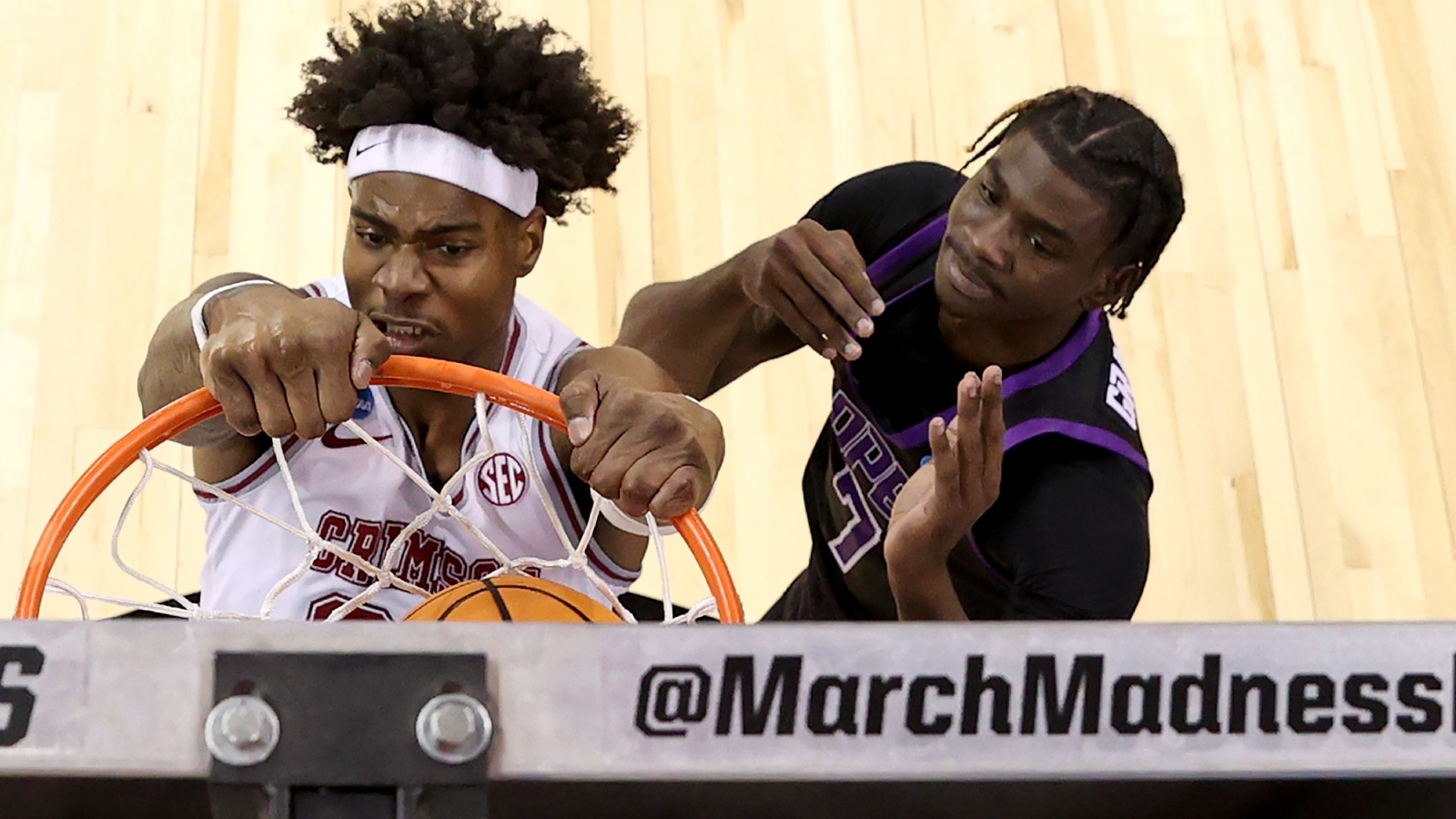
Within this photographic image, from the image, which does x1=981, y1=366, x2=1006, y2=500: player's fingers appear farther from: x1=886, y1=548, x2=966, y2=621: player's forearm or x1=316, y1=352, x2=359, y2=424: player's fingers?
x1=316, y1=352, x2=359, y2=424: player's fingers

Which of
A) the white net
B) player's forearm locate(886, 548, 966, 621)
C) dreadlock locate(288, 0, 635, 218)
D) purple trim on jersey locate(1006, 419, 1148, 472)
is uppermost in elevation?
dreadlock locate(288, 0, 635, 218)

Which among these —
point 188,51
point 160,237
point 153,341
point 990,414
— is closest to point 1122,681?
point 990,414

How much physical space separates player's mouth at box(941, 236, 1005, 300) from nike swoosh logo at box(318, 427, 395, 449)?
515 mm

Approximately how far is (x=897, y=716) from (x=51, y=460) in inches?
81.5

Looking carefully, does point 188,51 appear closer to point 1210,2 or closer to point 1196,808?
point 1210,2

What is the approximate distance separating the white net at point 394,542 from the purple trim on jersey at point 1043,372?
9.6 inches

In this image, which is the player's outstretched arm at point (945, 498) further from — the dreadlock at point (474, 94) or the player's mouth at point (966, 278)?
the dreadlock at point (474, 94)

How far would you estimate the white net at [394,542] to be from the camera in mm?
1254

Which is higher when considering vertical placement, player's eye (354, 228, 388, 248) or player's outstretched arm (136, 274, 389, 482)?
player's eye (354, 228, 388, 248)

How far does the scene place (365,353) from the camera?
3.44 feet

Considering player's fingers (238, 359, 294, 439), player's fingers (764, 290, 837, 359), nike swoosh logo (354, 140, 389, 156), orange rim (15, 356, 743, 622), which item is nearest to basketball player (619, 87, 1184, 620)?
player's fingers (764, 290, 837, 359)

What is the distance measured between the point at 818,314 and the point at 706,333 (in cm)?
22

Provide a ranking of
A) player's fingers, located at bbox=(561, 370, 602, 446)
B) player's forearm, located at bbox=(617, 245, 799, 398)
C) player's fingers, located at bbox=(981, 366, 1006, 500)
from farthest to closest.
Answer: player's forearm, located at bbox=(617, 245, 799, 398), player's fingers, located at bbox=(561, 370, 602, 446), player's fingers, located at bbox=(981, 366, 1006, 500)

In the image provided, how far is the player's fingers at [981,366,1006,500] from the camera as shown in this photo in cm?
99
